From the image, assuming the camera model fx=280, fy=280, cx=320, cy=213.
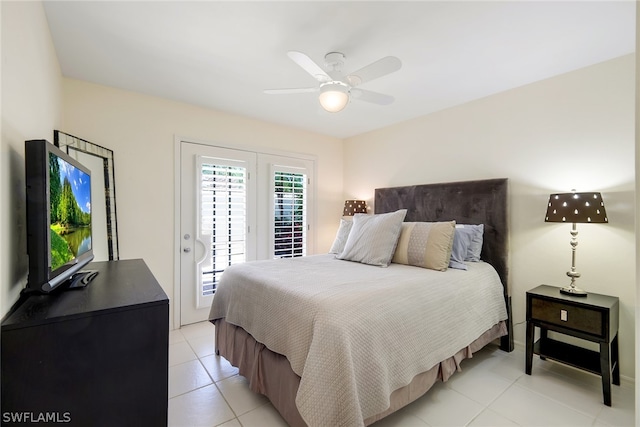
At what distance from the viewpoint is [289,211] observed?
12.7 ft

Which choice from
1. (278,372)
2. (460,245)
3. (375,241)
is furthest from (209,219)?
(460,245)

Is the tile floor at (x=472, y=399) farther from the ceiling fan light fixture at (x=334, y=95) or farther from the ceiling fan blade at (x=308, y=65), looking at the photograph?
the ceiling fan blade at (x=308, y=65)

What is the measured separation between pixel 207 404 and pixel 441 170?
3.06 m

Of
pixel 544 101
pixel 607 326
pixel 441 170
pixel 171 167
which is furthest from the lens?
pixel 441 170

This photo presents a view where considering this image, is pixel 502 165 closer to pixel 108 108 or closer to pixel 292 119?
Answer: pixel 292 119

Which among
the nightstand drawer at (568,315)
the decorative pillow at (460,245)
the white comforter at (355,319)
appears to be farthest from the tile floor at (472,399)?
the decorative pillow at (460,245)

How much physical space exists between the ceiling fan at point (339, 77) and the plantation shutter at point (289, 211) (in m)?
1.83

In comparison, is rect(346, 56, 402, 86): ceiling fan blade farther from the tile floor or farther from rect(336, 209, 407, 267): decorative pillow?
the tile floor

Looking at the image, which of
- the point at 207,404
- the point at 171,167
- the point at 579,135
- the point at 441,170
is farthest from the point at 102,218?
the point at 579,135

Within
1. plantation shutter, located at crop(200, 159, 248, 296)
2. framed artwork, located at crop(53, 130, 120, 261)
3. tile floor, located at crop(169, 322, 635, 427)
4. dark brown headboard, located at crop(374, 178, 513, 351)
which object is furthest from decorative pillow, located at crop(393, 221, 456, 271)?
framed artwork, located at crop(53, 130, 120, 261)

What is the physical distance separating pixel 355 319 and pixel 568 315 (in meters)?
1.70

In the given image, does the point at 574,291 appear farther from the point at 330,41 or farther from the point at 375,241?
the point at 330,41

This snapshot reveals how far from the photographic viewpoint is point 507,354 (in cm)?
249

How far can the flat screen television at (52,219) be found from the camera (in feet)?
3.16
